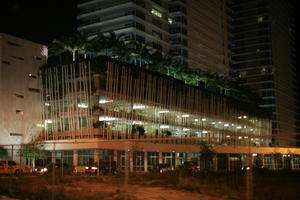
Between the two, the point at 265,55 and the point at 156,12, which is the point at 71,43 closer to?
the point at 156,12

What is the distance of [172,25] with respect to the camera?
118m

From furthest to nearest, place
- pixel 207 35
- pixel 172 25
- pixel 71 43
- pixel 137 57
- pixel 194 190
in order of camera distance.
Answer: pixel 207 35 → pixel 172 25 → pixel 137 57 → pixel 71 43 → pixel 194 190

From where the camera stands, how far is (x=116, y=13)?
10456cm

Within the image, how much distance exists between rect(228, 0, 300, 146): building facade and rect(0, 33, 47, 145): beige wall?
310 ft

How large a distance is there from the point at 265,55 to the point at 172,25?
46.1m

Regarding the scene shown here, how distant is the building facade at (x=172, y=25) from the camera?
338ft

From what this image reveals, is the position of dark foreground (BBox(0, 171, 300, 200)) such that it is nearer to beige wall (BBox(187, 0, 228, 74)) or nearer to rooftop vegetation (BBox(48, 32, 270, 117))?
rooftop vegetation (BBox(48, 32, 270, 117))

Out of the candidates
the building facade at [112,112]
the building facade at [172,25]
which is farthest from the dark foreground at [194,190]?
the building facade at [172,25]

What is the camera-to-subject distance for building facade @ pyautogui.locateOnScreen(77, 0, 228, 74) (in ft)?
338

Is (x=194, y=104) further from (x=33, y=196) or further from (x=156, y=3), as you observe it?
(x=33, y=196)

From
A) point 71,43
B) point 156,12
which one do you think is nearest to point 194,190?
point 71,43

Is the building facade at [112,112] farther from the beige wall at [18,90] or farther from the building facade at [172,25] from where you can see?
the building facade at [172,25]

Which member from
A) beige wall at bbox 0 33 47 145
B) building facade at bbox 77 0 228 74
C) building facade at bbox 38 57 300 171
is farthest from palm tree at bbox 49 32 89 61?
building facade at bbox 77 0 228 74

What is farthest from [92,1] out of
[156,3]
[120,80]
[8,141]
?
[8,141]
